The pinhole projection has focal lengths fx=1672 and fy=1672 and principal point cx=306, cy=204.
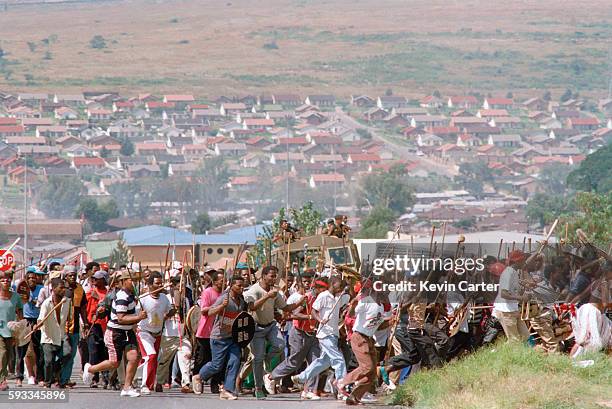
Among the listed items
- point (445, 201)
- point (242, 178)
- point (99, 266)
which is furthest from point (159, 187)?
point (99, 266)

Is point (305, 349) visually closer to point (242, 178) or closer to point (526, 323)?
point (526, 323)

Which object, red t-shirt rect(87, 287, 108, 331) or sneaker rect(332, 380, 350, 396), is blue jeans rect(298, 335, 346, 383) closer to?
sneaker rect(332, 380, 350, 396)

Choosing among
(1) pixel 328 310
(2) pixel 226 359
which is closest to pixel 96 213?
(2) pixel 226 359

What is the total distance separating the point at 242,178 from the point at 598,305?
6955 inches

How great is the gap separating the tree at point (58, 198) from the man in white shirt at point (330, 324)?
159 metres

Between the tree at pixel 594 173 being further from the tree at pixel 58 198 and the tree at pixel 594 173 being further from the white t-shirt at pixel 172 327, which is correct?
the white t-shirt at pixel 172 327

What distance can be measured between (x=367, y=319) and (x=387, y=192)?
15344 centimetres

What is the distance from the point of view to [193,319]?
1825cm

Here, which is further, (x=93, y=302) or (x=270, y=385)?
(x=93, y=302)

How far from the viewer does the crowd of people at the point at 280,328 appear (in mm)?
16969

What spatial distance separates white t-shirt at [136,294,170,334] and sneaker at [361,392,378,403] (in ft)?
7.28

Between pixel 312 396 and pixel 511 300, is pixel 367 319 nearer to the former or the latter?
pixel 312 396

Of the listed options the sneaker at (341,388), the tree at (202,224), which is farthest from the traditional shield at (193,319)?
the tree at (202,224)

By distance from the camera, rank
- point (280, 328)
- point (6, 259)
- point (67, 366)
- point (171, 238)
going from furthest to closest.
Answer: point (171, 238) → point (6, 259) → point (280, 328) → point (67, 366)
